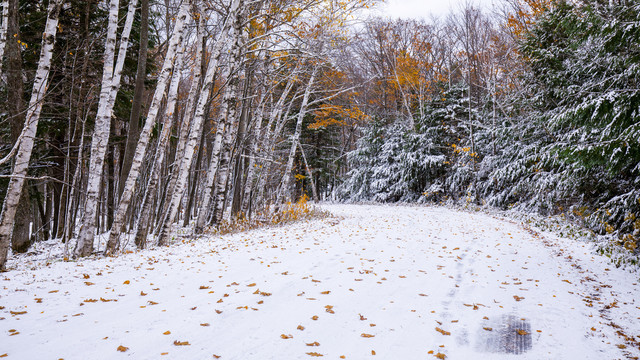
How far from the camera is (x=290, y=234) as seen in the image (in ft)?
28.7

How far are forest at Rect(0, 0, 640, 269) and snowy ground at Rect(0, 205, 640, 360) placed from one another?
2044mm

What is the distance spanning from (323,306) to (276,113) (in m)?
9.91

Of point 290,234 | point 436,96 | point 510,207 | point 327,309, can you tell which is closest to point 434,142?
point 436,96

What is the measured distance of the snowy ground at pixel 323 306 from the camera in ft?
9.81

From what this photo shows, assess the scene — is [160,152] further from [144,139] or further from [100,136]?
[100,136]

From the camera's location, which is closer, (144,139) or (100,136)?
(100,136)

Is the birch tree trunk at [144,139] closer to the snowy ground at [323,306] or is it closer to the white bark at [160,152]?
the white bark at [160,152]

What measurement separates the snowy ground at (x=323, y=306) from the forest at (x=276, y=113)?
2.04m

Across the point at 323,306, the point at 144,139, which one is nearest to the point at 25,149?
the point at 144,139

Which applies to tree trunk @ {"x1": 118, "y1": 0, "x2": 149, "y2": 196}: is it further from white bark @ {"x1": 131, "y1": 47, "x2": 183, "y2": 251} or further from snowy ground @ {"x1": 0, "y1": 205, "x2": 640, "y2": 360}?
snowy ground @ {"x1": 0, "y1": 205, "x2": 640, "y2": 360}

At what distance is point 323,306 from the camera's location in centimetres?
395

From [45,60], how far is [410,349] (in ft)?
23.9

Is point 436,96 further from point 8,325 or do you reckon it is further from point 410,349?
point 8,325

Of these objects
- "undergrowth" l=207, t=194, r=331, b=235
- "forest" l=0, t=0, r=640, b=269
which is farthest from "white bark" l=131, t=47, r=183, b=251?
"undergrowth" l=207, t=194, r=331, b=235
